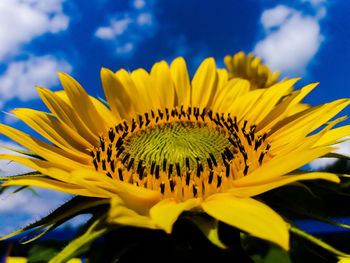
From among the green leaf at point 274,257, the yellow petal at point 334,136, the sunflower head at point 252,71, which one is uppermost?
the sunflower head at point 252,71

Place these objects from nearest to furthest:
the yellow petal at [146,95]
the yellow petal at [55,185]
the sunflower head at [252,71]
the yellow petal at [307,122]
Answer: the yellow petal at [55,185]
the yellow petal at [307,122]
the yellow petal at [146,95]
the sunflower head at [252,71]

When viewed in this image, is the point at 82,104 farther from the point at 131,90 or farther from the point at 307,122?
the point at 307,122

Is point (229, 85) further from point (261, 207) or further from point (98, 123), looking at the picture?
point (261, 207)

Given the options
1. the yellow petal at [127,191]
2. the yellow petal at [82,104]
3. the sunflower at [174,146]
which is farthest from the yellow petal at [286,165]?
the yellow petal at [82,104]

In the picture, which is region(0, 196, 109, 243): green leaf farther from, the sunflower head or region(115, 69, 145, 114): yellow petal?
the sunflower head

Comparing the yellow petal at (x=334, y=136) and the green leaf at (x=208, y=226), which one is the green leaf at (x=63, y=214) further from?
the yellow petal at (x=334, y=136)

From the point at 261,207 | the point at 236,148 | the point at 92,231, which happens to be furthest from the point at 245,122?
the point at 92,231

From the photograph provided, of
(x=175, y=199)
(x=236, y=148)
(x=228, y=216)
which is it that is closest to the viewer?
(x=228, y=216)

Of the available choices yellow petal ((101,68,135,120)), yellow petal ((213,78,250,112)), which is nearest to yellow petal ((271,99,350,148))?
yellow petal ((213,78,250,112))
